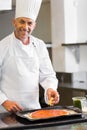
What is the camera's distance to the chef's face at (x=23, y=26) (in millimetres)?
1644

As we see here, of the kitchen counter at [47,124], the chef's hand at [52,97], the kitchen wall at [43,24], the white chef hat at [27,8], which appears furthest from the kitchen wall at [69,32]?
the kitchen counter at [47,124]

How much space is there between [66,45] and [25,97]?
4.50 ft

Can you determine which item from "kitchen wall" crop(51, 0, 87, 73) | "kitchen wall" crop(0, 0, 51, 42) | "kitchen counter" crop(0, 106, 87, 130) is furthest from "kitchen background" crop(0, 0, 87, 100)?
"kitchen counter" crop(0, 106, 87, 130)

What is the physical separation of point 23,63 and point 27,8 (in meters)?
0.32

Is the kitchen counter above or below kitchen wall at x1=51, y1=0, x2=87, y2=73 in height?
below

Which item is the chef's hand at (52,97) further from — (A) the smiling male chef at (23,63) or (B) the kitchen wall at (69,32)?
(B) the kitchen wall at (69,32)

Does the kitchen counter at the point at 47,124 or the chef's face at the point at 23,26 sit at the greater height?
the chef's face at the point at 23,26

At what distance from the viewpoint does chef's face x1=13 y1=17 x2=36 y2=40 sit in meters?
1.64

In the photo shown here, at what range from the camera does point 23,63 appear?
1.71 meters

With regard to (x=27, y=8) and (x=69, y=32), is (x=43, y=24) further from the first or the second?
(x=27, y=8)

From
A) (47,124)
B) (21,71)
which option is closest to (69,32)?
(21,71)

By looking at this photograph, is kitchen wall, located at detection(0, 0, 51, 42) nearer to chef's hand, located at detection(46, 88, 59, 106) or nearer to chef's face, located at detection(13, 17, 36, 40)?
chef's face, located at detection(13, 17, 36, 40)

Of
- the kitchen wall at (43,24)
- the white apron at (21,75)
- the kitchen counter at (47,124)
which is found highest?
the kitchen wall at (43,24)

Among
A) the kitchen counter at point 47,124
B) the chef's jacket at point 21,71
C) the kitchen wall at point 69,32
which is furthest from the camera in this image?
the kitchen wall at point 69,32
